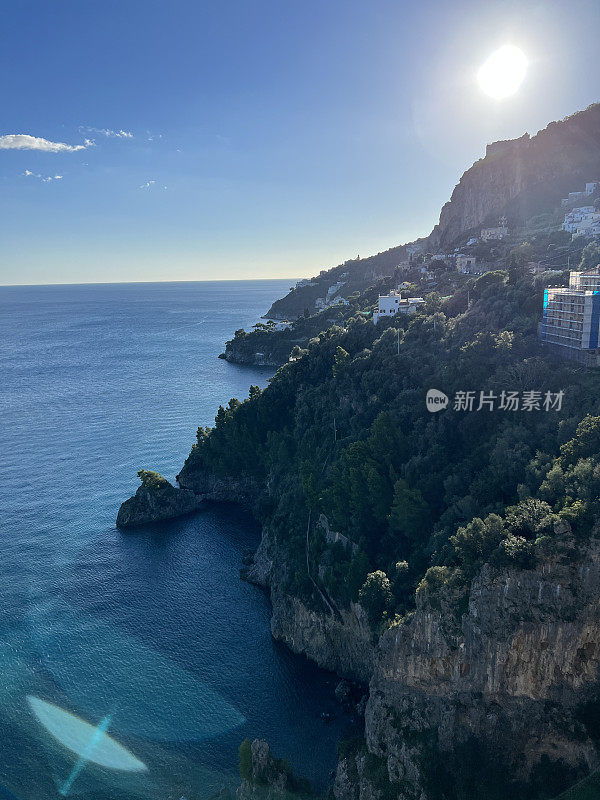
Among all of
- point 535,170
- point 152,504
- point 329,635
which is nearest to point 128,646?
point 329,635

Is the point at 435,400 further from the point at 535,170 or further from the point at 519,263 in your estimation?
the point at 535,170

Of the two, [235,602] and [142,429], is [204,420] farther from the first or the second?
[235,602]

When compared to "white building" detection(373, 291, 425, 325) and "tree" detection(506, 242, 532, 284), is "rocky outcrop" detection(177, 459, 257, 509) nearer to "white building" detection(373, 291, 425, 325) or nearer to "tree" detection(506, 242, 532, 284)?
"white building" detection(373, 291, 425, 325)

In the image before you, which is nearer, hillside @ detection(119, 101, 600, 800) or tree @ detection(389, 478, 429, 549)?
hillside @ detection(119, 101, 600, 800)

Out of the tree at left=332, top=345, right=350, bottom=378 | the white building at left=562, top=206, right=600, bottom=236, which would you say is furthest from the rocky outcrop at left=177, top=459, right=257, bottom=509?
the white building at left=562, top=206, right=600, bottom=236

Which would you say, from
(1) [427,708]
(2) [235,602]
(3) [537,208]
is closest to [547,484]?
(1) [427,708]

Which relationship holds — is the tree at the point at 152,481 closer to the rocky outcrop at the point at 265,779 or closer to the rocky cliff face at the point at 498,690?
the rocky outcrop at the point at 265,779
